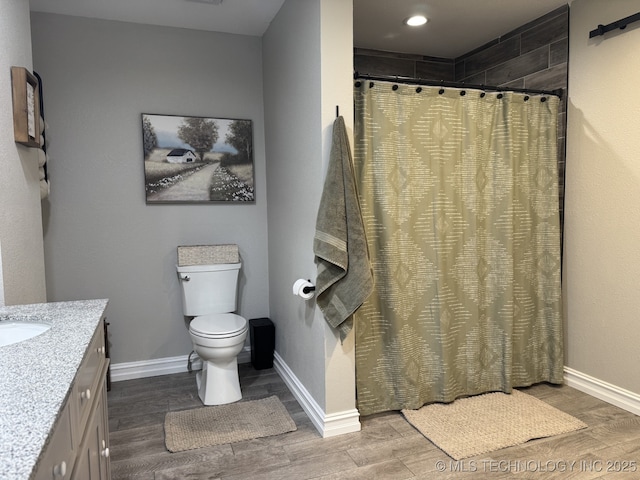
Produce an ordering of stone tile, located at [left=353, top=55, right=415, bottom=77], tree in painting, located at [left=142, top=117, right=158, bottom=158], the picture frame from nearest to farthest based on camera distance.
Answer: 1. the picture frame
2. tree in painting, located at [left=142, top=117, right=158, bottom=158]
3. stone tile, located at [left=353, top=55, right=415, bottom=77]

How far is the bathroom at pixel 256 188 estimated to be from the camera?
2.31 meters

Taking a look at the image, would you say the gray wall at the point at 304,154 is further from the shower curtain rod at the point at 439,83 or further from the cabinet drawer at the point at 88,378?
the cabinet drawer at the point at 88,378

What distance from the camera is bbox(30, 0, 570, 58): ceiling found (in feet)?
8.80

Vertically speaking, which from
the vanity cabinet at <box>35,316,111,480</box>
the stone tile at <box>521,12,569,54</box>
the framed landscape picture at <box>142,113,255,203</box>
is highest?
the stone tile at <box>521,12,569,54</box>

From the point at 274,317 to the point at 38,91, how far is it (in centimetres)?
201

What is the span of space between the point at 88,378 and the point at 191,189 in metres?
2.01

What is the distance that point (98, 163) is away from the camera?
2.93 metres

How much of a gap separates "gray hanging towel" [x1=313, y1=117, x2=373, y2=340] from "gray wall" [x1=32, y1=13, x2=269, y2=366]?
49.2 inches

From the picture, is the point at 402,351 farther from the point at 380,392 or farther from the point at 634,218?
the point at 634,218

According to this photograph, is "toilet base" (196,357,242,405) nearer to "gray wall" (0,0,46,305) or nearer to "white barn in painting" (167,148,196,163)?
"gray wall" (0,0,46,305)

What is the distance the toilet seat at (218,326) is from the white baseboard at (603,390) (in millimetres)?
2113

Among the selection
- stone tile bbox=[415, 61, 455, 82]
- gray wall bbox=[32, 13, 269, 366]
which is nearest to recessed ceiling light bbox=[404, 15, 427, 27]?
stone tile bbox=[415, 61, 455, 82]

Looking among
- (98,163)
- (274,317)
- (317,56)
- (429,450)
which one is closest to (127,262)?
(98,163)

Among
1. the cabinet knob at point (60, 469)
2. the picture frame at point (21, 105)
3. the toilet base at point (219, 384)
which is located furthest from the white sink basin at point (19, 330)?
the toilet base at point (219, 384)
